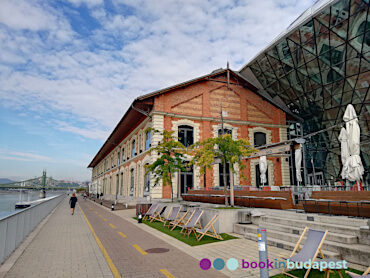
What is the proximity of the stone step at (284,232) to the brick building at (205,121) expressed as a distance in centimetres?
1267

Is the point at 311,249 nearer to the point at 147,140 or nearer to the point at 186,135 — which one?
the point at 186,135

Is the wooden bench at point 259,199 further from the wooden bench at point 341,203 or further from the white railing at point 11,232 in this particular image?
the white railing at point 11,232

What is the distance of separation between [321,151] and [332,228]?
22.3 meters

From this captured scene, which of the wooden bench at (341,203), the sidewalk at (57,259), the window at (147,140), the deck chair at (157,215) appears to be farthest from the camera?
the window at (147,140)

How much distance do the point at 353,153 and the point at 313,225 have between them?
4.12 metres

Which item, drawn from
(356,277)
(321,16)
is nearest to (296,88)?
(321,16)

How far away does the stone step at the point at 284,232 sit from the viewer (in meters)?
6.58

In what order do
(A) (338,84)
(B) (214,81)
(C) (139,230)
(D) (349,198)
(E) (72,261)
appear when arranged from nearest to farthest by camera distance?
(E) (72,261) < (D) (349,198) < (C) (139,230) < (A) (338,84) < (B) (214,81)

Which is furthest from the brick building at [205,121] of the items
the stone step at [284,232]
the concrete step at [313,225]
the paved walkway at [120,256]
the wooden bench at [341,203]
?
the wooden bench at [341,203]

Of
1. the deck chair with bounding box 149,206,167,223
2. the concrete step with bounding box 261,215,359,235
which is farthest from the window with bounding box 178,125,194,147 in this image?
the concrete step with bounding box 261,215,359,235

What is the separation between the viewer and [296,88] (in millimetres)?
24031

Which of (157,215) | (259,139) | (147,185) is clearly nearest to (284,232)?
(157,215)

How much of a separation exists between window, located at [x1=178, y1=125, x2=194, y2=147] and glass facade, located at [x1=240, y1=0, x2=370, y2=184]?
8.89m

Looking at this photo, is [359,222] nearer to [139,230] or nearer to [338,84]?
[139,230]
